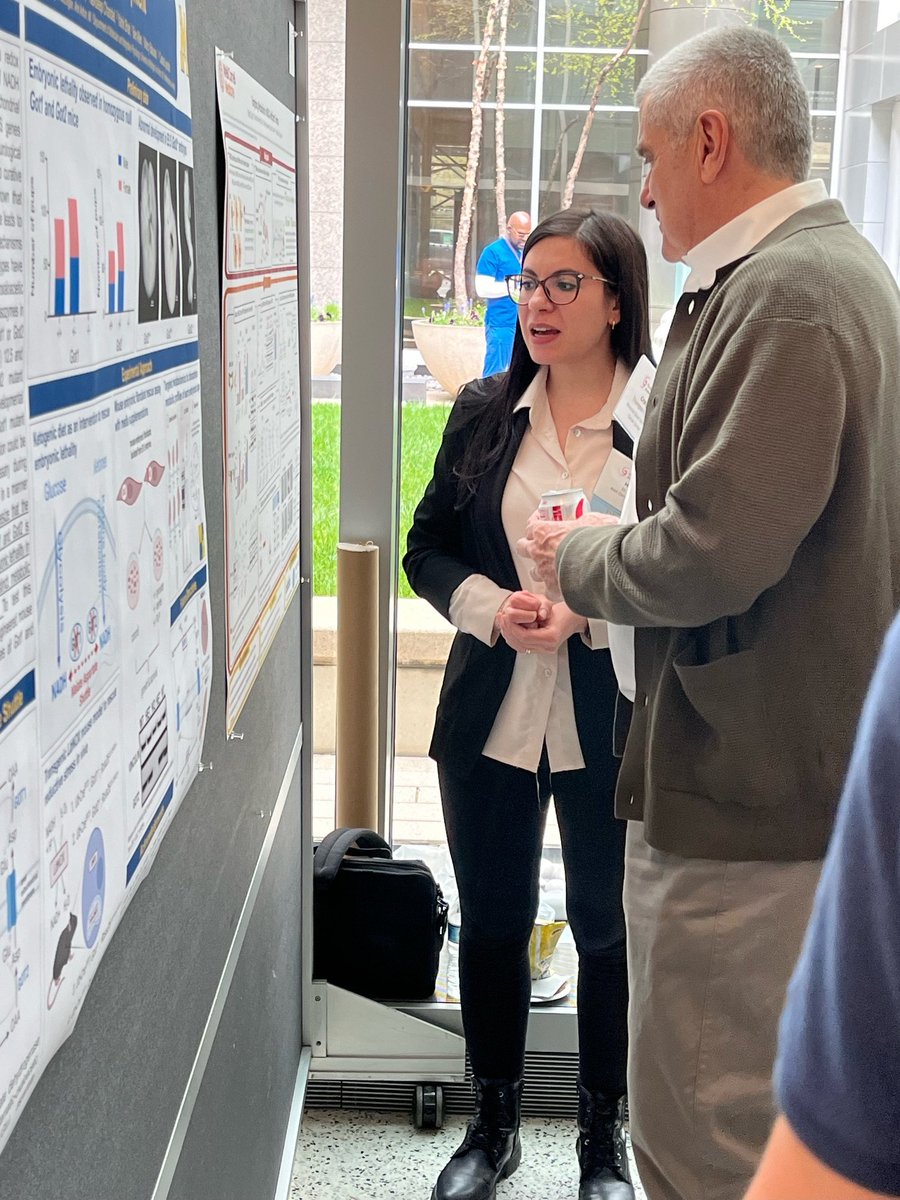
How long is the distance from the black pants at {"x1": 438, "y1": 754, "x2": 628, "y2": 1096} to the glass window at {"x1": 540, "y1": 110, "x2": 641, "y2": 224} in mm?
1318

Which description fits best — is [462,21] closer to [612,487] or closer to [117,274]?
[612,487]

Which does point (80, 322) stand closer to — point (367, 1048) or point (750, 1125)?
point (750, 1125)

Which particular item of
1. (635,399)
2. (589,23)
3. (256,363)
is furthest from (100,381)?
(589,23)

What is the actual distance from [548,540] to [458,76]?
4.49 ft

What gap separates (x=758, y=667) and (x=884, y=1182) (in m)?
1.10

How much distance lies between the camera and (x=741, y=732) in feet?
5.04

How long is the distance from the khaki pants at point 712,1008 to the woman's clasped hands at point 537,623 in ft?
1.48

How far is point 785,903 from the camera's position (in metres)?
1.59

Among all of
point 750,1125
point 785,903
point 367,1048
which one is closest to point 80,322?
point 785,903

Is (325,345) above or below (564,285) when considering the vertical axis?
below

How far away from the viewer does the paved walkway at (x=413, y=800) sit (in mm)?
3201

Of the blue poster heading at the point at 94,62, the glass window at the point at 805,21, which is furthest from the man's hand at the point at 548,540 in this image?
the glass window at the point at 805,21

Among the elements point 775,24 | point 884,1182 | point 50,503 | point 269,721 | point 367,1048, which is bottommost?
point 367,1048

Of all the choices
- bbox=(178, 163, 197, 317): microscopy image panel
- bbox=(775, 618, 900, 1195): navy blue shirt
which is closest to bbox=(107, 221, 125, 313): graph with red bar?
bbox=(178, 163, 197, 317): microscopy image panel
